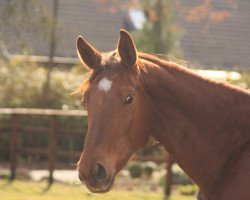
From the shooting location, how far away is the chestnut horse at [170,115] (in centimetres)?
505

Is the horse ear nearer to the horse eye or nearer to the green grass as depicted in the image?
the horse eye

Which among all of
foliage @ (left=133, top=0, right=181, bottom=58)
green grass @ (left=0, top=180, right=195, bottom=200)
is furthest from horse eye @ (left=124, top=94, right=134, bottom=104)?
foliage @ (left=133, top=0, right=181, bottom=58)

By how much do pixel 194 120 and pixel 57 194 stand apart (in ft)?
24.3

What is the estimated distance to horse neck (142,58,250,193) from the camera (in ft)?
17.3

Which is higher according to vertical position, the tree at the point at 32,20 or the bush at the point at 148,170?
the tree at the point at 32,20

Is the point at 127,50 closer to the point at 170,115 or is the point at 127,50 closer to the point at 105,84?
the point at 105,84

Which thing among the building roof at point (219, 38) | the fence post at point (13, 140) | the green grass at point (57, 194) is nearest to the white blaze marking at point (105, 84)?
the green grass at point (57, 194)

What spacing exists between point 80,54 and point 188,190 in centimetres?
796

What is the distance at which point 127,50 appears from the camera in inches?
205

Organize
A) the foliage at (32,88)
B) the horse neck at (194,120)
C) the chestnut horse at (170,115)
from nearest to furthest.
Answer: the chestnut horse at (170,115)
the horse neck at (194,120)
the foliage at (32,88)

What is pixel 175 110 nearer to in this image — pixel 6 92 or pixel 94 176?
pixel 94 176

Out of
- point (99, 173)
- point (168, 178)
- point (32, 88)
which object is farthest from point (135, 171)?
point (99, 173)

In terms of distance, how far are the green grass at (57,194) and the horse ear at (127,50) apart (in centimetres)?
681

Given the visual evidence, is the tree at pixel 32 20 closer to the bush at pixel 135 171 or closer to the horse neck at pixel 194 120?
the bush at pixel 135 171
